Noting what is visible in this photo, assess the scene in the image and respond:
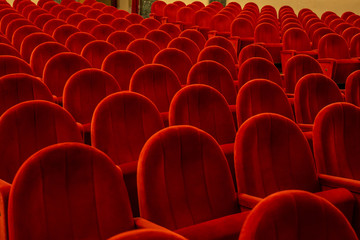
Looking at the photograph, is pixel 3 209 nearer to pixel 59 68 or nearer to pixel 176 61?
pixel 59 68

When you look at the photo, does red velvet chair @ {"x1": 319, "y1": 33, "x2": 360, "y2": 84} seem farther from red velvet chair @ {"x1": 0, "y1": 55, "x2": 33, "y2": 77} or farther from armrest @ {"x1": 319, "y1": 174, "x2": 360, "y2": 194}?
red velvet chair @ {"x1": 0, "y1": 55, "x2": 33, "y2": 77}

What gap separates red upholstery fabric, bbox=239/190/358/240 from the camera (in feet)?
2.42

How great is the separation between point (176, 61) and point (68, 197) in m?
1.57

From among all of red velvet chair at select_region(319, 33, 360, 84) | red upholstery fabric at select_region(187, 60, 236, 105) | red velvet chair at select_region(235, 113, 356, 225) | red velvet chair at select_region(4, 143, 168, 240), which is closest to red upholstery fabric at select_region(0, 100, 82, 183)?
red velvet chair at select_region(4, 143, 168, 240)

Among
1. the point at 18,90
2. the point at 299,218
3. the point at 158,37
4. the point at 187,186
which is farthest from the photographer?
the point at 158,37

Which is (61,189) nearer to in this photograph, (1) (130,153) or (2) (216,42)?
(1) (130,153)

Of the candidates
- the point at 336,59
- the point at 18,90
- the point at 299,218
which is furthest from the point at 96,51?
the point at 299,218

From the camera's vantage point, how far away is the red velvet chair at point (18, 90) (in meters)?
1.55

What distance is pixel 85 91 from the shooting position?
5.84 feet

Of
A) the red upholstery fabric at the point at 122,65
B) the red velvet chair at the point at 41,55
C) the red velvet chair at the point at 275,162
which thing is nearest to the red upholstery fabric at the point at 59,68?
the red upholstery fabric at the point at 122,65

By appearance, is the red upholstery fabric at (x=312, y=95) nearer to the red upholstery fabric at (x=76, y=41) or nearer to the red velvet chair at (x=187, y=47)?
the red velvet chair at (x=187, y=47)

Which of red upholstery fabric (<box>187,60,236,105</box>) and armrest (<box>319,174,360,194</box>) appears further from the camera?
red upholstery fabric (<box>187,60,236,105</box>)

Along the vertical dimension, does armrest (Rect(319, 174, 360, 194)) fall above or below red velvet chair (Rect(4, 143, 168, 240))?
below

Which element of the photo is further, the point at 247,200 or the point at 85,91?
the point at 85,91
